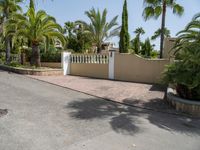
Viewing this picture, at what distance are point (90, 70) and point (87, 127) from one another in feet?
30.9

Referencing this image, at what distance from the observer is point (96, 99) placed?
8.10 metres

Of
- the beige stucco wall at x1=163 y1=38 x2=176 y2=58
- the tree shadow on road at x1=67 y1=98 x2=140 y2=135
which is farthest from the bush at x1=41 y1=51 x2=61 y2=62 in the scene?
the tree shadow on road at x1=67 y1=98 x2=140 y2=135

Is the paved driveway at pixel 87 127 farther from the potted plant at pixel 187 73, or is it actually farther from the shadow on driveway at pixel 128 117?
the potted plant at pixel 187 73

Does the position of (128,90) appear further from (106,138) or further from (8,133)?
(8,133)

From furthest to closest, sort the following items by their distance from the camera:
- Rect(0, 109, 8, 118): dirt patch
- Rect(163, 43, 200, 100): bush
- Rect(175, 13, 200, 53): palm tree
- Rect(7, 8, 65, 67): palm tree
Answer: Rect(7, 8, 65, 67): palm tree, Rect(175, 13, 200, 53): palm tree, Rect(163, 43, 200, 100): bush, Rect(0, 109, 8, 118): dirt patch

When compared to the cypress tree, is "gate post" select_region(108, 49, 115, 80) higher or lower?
lower

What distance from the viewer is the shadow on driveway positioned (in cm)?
525

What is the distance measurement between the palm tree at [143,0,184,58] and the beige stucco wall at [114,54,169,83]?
407cm

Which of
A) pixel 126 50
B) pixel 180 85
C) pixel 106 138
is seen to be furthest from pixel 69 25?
pixel 106 138

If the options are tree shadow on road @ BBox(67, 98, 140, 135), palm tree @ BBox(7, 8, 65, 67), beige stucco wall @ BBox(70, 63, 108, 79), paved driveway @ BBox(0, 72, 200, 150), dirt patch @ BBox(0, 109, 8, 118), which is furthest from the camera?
palm tree @ BBox(7, 8, 65, 67)

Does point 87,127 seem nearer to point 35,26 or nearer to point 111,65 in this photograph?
point 111,65

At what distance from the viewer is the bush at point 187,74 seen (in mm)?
6586

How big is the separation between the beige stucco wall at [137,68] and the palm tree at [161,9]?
4.07 m

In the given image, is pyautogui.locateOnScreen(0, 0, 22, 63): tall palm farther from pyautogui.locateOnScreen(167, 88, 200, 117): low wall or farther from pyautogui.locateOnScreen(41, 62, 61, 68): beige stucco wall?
pyautogui.locateOnScreen(167, 88, 200, 117): low wall
